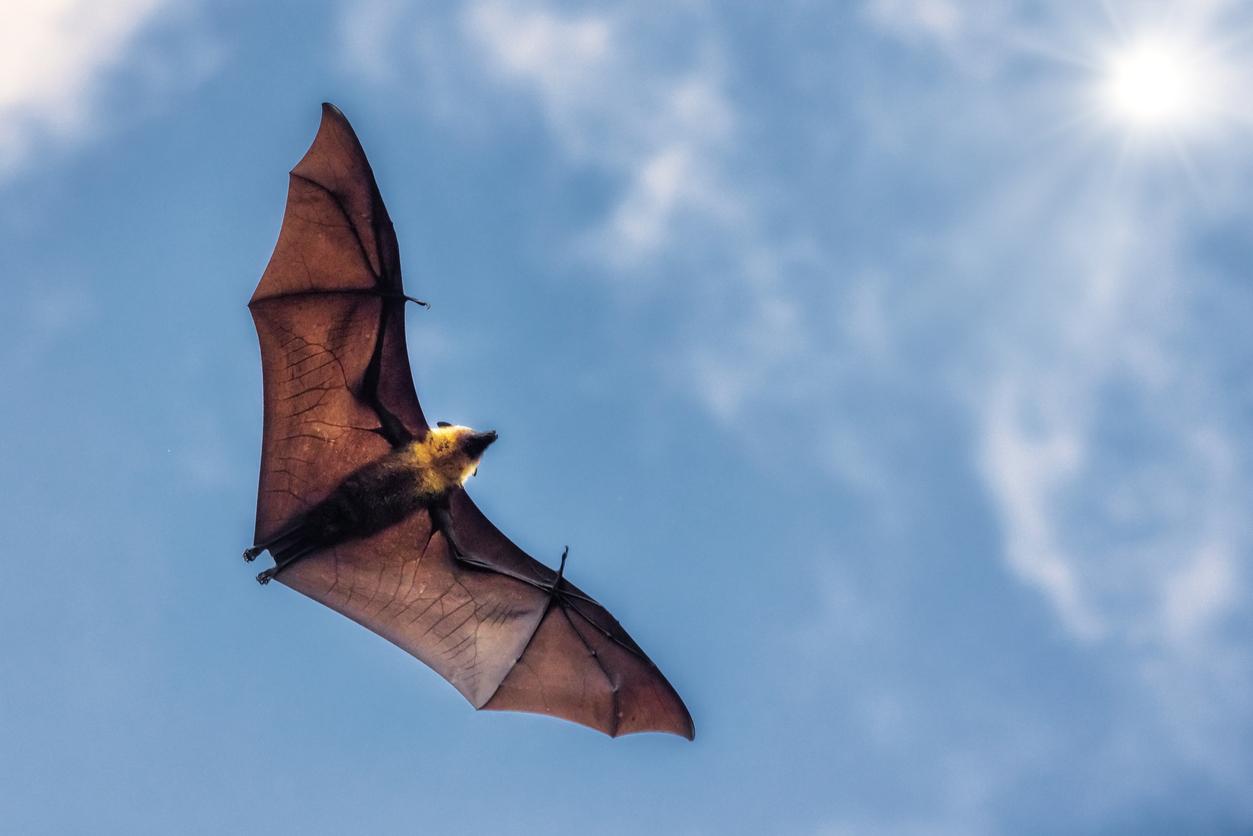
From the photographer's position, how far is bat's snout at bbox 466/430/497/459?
1190 centimetres

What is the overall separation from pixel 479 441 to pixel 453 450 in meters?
0.35

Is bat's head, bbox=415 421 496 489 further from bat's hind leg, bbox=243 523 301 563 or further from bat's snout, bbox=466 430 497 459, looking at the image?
bat's hind leg, bbox=243 523 301 563

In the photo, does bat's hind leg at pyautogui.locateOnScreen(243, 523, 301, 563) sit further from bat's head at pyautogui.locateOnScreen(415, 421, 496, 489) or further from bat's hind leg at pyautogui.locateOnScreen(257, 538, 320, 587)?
bat's head at pyautogui.locateOnScreen(415, 421, 496, 489)

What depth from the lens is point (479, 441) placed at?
11906 mm

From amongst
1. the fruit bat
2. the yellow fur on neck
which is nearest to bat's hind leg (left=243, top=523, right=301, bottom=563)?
the fruit bat

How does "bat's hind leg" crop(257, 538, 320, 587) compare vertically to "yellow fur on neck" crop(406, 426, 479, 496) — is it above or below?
below

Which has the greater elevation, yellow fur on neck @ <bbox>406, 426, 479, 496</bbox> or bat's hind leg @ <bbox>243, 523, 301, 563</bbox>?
yellow fur on neck @ <bbox>406, 426, 479, 496</bbox>

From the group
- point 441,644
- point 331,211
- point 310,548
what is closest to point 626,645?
point 441,644

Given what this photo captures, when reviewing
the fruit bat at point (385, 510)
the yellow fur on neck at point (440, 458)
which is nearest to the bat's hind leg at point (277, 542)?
the fruit bat at point (385, 510)

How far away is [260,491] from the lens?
11602 mm

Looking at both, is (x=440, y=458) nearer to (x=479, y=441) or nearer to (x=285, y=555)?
(x=479, y=441)

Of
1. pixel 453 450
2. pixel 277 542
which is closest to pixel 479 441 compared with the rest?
pixel 453 450

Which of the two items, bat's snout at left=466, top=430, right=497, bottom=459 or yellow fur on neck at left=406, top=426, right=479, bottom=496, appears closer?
bat's snout at left=466, top=430, right=497, bottom=459

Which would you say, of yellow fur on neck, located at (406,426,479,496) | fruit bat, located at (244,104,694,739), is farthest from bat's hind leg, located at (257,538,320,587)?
yellow fur on neck, located at (406,426,479,496)
